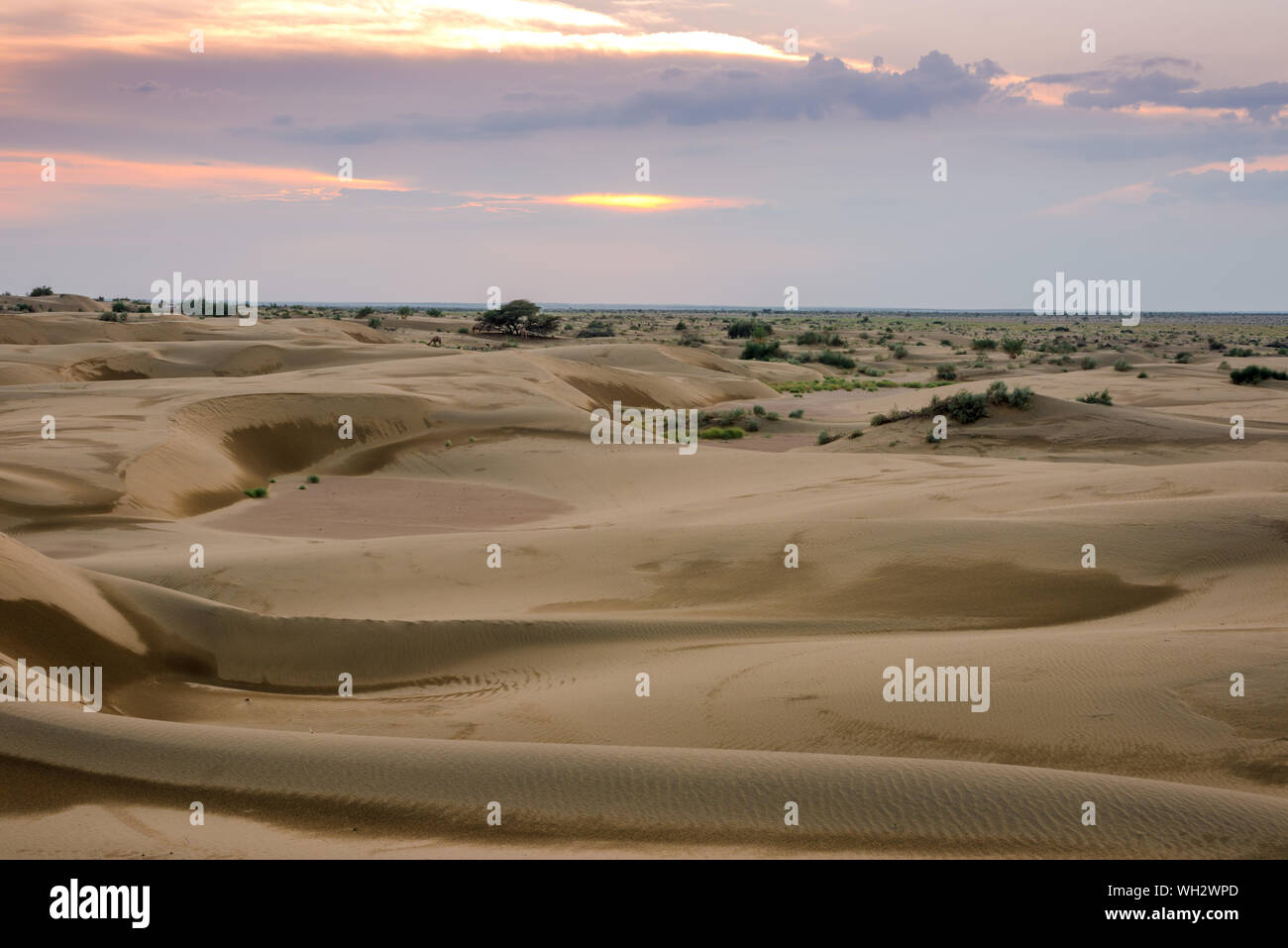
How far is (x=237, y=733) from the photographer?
236 inches

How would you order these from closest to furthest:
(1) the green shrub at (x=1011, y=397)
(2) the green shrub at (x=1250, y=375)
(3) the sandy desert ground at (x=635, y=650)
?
(3) the sandy desert ground at (x=635, y=650), (1) the green shrub at (x=1011, y=397), (2) the green shrub at (x=1250, y=375)

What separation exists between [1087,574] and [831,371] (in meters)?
45.4

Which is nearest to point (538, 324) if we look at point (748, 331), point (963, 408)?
point (748, 331)

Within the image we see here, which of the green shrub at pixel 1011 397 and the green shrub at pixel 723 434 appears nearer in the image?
the green shrub at pixel 1011 397

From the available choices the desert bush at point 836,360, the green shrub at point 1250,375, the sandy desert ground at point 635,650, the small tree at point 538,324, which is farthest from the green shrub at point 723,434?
the small tree at point 538,324

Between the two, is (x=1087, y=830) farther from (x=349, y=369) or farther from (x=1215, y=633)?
(x=349, y=369)

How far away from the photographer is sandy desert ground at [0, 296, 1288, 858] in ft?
16.2

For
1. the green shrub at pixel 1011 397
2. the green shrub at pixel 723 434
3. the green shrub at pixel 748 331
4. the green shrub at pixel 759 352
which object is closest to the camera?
the green shrub at pixel 1011 397

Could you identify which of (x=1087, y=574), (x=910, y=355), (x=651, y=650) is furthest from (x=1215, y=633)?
(x=910, y=355)

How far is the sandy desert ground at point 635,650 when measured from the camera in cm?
494

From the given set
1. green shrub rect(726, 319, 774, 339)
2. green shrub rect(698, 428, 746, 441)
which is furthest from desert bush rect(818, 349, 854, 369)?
green shrub rect(698, 428, 746, 441)

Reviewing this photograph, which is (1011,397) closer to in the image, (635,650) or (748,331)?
(635,650)

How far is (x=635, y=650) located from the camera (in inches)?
363

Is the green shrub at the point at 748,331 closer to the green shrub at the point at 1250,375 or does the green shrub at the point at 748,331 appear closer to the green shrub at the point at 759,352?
the green shrub at the point at 759,352
